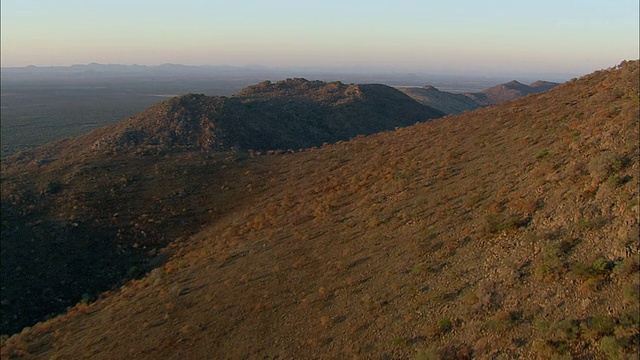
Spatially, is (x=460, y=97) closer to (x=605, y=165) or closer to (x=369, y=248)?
(x=369, y=248)

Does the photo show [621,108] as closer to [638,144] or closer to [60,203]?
A: [638,144]

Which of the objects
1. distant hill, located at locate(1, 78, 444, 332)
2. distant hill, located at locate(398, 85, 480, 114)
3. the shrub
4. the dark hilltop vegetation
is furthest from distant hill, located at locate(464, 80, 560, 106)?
the shrub

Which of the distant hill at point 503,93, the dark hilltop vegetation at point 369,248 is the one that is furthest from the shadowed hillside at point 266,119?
the distant hill at point 503,93

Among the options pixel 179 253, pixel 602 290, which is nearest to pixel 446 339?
pixel 602 290

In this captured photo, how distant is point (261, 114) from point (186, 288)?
4650 cm

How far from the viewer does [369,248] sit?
1619 centimetres

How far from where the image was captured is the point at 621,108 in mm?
17078

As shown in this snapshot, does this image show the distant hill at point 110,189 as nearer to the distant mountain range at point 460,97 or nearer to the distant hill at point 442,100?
the distant hill at point 442,100

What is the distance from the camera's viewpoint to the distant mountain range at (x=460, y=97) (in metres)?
112

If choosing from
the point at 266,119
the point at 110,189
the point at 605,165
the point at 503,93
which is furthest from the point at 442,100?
the point at 605,165

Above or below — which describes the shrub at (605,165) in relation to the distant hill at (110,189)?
above

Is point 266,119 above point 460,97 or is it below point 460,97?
below

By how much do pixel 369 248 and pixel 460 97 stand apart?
126m

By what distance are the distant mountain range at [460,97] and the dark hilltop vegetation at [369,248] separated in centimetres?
8048
